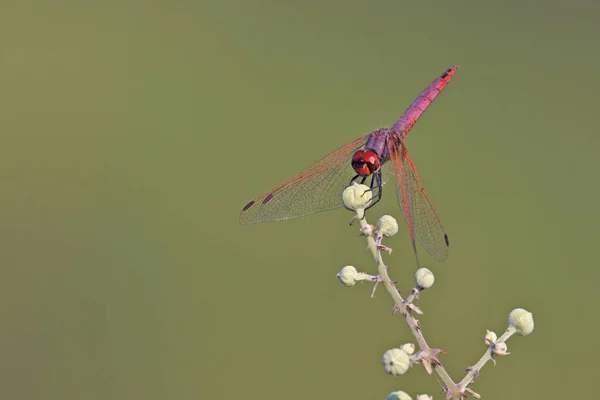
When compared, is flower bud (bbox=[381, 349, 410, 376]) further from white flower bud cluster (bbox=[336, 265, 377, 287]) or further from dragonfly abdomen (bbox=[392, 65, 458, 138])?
dragonfly abdomen (bbox=[392, 65, 458, 138])

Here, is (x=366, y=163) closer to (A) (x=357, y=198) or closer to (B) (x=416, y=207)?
(B) (x=416, y=207)

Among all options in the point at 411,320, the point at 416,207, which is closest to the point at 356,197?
the point at 416,207

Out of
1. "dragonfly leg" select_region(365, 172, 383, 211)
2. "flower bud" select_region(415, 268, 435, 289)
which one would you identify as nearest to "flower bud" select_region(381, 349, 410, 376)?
"flower bud" select_region(415, 268, 435, 289)

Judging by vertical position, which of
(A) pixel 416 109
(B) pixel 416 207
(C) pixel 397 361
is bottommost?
(C) pixel 397 361

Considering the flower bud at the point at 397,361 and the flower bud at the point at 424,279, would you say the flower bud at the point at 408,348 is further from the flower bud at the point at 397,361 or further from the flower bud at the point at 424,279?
the flower bud at the point at 424,279

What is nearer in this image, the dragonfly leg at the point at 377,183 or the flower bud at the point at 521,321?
the flower bud at the point at 521,321

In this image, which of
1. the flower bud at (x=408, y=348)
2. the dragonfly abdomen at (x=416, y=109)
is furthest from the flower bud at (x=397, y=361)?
the dragonfly abdomen at (x=416, y=109)

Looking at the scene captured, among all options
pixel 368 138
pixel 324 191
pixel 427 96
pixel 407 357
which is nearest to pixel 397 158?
pixel 368 138
